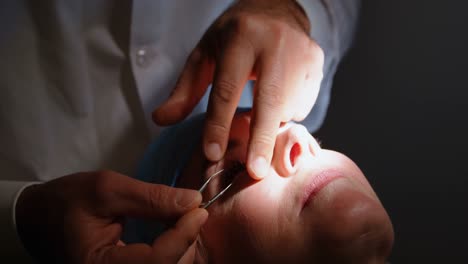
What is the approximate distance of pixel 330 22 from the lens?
971 millimetres

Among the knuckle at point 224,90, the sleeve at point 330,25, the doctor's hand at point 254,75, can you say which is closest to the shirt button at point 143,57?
the doctor's hand at point 254,75

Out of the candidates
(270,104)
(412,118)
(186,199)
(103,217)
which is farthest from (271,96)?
(412,118)

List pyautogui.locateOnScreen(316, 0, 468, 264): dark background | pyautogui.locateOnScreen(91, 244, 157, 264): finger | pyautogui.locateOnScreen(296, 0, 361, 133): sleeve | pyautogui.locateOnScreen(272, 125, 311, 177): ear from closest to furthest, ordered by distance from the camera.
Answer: pyautogui.locateOnScreen(91, 244, 157, 264): finger
pyautogui.locateOnScreen(272, 125, 311, 177): ear
pyautogui.locateOnScreen(296, 0, 361, 133): sleeve
pyautogui.locateOnScreen(316, 0, 468, 264): dark background

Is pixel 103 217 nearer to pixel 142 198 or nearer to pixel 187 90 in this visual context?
pixel 142 198

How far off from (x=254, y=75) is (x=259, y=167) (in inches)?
8.7

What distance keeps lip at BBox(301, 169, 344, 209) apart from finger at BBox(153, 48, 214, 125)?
0.90 feet

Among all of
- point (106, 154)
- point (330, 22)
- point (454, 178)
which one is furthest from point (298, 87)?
point (454, 178)

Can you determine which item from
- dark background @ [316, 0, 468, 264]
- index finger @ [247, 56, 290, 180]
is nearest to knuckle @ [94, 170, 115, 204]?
index finger @ [247, 56, 290, 180]

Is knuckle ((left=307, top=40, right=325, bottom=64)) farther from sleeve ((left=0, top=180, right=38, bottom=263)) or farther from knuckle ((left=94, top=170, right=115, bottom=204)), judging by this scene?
sleeve ((left=0, top=180, right=38, bottom=263))

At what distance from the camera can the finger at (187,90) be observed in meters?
0.77

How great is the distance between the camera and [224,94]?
737 mm

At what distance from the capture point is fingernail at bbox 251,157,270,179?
0.69 metres

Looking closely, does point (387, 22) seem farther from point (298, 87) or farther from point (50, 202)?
point (50, 202)

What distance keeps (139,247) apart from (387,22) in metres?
0.97
